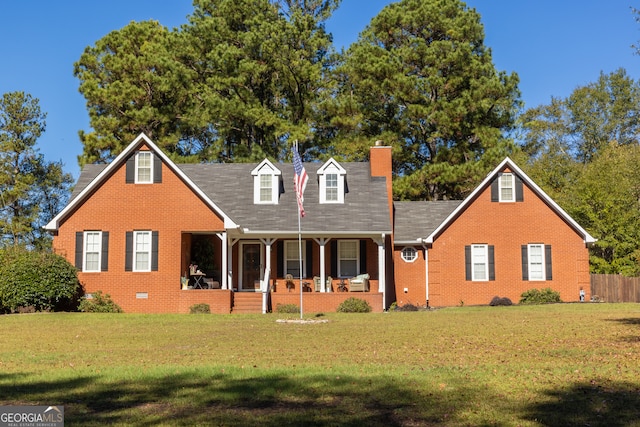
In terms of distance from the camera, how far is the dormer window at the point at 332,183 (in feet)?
103

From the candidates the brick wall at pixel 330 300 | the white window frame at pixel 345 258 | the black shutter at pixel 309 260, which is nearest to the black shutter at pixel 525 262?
the brick wall at pixel 330 300

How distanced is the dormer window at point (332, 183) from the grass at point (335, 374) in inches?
497

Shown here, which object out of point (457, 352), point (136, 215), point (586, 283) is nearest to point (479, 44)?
point (586, 283)

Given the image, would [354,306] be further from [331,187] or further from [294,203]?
[331,187]

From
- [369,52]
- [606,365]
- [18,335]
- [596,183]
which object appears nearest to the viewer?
[606,365]

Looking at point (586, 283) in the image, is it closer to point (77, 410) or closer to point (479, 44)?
point (479, 44)

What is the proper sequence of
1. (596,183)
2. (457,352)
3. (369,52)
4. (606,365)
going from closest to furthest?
(606,365) < (457,352) < (596,183) < (369,52)

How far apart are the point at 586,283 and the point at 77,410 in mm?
26385

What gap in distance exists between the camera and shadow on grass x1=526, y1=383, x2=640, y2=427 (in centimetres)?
791

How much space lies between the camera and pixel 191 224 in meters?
27.9

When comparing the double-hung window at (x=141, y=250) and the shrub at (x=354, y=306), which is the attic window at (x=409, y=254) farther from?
the double-hung window at (x=141, y=250)

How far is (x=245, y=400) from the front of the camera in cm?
912

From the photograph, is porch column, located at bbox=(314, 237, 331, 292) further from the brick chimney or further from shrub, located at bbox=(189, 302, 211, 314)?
the brick chimney

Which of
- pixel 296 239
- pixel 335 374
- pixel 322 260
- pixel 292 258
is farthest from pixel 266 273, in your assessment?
pixel 335 374
